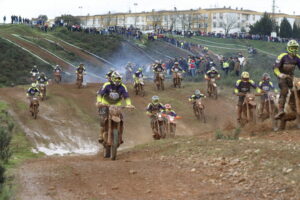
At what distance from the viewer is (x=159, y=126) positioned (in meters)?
18.9

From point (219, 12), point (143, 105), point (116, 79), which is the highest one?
point (219, 12)

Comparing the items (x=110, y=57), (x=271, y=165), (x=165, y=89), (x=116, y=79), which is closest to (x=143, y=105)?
(x=165, y=89)

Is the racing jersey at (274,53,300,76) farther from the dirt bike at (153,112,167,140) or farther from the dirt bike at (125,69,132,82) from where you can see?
the dirt bike at (125,69,132,82)

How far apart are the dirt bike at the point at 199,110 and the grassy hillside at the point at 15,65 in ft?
64.9

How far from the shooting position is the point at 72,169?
10.7 m

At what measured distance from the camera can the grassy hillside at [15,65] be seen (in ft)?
139

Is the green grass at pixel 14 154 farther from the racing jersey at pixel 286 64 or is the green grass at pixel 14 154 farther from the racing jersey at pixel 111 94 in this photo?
the racing jersey at pixel 286 64

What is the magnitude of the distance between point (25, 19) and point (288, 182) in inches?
2470

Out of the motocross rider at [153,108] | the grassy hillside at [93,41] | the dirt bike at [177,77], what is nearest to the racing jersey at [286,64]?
the motocross rider at [153,108]

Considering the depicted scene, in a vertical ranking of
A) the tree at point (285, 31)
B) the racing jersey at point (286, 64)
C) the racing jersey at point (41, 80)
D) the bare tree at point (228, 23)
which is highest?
the bare tree at point (228, 23)

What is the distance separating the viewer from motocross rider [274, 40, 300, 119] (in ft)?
44.5

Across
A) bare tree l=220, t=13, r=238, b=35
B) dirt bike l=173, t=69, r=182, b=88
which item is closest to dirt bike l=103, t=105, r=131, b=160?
dirt bike l=173, t=69, r=182, b=88

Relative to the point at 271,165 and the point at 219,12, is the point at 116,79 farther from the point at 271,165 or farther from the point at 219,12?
the point at 219,12

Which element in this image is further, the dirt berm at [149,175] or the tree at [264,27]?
the tree at [264,27]
